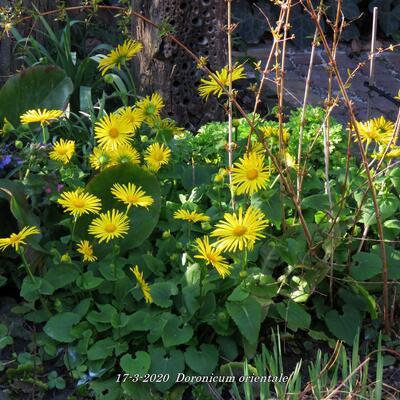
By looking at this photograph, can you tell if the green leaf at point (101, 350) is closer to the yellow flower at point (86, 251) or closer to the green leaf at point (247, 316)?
the yellow flower at point (86, 251)

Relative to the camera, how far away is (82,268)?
2920 mm

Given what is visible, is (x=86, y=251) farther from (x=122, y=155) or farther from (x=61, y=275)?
(x=122, y=155)

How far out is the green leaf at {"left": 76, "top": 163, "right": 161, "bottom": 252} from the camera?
116 inches

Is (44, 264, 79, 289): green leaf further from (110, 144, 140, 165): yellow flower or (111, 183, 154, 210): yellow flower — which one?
(110, 144, 140, 165): yellow flower

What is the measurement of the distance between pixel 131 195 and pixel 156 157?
0.33 metres

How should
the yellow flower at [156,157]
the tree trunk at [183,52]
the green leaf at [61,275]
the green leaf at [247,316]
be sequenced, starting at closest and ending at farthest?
→ 1. the green leaf at [247,316]
2. the green leaf at [61,275]
3. the yellow flower at [156,157]
4. the tree trunk at [183,52]

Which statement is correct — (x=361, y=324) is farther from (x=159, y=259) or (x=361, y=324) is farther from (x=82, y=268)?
(x=82, y=268)

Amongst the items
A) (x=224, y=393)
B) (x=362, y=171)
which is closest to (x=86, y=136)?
(x=362, y=171)

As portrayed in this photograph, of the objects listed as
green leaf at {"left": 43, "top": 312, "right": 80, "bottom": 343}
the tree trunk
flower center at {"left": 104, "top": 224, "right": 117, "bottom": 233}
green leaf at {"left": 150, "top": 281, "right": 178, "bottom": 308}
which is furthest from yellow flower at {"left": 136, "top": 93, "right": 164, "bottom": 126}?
the tree trunk

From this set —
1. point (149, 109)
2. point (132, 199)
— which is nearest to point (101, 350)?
point (132, 199)

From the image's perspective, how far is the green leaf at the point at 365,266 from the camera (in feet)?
9.39

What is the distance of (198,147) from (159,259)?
27.2 inches

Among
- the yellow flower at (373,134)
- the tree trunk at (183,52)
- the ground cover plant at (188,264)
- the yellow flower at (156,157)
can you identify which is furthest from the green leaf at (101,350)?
the tree trunk at (183,52)

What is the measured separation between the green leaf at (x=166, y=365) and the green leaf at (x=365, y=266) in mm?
680
